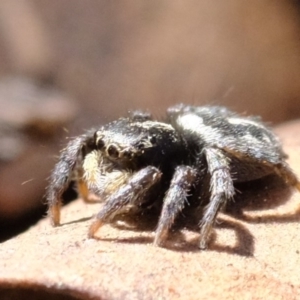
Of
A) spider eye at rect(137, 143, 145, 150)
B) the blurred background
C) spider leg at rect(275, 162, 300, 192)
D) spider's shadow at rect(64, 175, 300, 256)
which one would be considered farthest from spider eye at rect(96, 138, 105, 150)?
the blurred background

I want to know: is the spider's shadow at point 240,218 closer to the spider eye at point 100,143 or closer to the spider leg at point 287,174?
the spider leg at point 287,174

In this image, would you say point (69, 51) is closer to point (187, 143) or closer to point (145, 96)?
point (145, 96)

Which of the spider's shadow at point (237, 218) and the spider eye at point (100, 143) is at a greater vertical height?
the spider eye at point (100, 143)

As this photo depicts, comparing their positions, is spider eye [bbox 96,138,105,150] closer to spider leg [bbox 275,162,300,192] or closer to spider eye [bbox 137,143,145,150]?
spider eye [bbox 137,143,145,150]

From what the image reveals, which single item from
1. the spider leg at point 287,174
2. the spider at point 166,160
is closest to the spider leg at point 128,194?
the spider at point 166,160

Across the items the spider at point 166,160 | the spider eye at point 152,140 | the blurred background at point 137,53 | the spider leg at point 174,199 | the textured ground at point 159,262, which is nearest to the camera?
the textured ground at point 159,262

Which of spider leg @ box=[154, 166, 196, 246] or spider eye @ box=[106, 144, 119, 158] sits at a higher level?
spider eye @ box=[106, 144, 119, 158]

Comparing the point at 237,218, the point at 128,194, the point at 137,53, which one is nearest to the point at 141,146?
the point at 128,194
